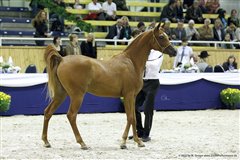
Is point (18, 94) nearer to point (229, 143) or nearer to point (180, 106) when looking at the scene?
point (180, 106)

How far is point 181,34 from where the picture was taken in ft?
69.3

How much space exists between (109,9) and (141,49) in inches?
474

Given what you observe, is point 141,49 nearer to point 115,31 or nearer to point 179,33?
point 115,31

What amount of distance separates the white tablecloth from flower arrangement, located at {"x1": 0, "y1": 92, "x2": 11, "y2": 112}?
41 centimetres

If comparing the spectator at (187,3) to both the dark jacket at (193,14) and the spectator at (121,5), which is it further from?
the spectator at (121,5)

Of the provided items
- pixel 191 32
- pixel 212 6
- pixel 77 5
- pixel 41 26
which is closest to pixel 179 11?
pixel 191 32

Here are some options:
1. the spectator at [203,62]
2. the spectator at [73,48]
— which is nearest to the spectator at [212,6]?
the spectator at [203,62]

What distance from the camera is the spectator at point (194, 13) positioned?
925 inches

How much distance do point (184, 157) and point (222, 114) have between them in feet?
25.3

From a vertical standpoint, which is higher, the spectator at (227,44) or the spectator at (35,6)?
the spectator at (35,6)

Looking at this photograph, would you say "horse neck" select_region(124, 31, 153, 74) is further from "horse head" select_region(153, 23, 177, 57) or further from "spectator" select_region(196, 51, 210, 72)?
"spectator" select_region(196, 51, 210, 72)

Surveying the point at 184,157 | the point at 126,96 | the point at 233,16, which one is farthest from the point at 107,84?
the point at 233,16

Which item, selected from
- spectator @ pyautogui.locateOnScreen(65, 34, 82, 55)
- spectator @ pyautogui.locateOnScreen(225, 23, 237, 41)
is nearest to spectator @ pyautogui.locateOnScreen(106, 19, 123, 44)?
spectator @ pyautogui.locateOnScreen(65, 34, 82, 55)

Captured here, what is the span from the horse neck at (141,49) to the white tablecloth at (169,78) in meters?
5.36
